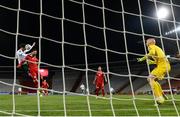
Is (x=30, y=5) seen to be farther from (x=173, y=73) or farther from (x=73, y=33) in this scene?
(x=173, y=73)

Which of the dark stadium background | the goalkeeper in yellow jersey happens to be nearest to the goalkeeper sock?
the goalkeeper in yellow jersey

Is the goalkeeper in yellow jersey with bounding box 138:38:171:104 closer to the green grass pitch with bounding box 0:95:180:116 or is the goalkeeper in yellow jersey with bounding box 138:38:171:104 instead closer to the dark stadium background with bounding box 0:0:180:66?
the green grass pitch with bounding box 0:95:180:116

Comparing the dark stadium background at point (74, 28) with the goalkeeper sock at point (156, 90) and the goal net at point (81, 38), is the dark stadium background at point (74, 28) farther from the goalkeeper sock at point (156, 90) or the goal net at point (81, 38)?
the goalkeeper sock at point (156, 90)

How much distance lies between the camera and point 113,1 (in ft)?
74.2

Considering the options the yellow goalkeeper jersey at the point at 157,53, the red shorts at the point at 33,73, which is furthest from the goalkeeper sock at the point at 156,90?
the red shorts at the point at 33,73

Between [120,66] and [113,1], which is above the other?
[113,1]

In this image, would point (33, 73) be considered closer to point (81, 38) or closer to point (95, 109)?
point (95, 109)

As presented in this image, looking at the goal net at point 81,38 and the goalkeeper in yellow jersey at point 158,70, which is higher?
the goal net at point 81,38

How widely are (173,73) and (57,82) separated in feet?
25.5

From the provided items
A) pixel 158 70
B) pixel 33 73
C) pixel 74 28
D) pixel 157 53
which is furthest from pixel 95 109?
pixel 74 28

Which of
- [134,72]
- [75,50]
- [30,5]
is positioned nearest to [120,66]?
[134,72]

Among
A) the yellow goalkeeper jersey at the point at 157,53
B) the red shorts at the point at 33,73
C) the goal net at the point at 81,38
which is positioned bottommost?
the yellow goalkeeper jersey at the point at 157,53

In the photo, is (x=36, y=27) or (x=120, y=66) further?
(x=120, y=66)

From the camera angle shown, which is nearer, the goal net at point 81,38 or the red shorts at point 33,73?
the red shorts at point 33,73
